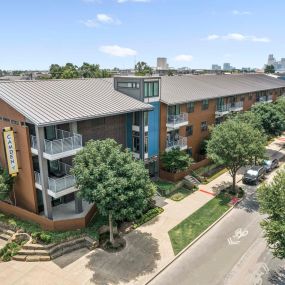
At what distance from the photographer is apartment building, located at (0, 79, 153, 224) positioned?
2361 centimetres

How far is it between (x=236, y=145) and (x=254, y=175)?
870 cm

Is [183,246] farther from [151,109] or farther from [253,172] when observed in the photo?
[253,172]

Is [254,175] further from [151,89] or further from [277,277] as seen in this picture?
[277,277]

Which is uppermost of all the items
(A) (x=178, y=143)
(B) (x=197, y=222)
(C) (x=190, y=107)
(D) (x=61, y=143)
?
(C) (x=190, y=107)

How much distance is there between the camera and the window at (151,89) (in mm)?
32219

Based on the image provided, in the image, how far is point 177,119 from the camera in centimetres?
3666

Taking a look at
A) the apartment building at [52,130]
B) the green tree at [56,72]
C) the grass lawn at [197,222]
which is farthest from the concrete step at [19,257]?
the green tree at [56,72]

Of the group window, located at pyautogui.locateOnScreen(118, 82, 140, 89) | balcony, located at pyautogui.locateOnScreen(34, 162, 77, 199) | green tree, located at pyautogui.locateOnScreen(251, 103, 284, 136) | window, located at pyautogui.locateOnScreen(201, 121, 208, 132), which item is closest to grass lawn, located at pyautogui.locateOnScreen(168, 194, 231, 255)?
balcony, located at pyautogui.locateOnScreen(34, 162, 77, 199)

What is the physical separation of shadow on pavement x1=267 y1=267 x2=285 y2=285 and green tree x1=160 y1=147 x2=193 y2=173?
15.8 meters

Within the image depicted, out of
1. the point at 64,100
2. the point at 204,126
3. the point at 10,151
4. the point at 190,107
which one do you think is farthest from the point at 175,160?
the point at 10,151

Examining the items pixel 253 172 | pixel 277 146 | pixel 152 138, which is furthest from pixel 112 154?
pixel 277 146

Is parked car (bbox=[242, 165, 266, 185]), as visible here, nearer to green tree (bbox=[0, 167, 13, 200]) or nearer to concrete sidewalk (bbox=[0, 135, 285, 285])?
concrete sidewalk (bbox=[0, 135, 285, 285])

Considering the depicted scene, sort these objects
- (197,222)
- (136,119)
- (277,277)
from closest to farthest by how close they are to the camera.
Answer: (277,277) < (197,222) < (136,119)

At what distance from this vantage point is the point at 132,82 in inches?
1268
